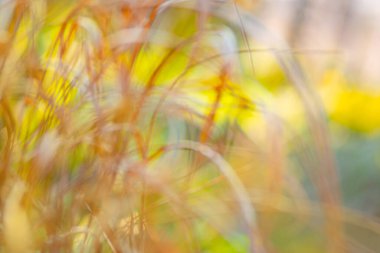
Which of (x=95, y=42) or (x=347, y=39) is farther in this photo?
(x=347, y=39)

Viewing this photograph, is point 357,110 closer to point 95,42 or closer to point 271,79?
point 271,79

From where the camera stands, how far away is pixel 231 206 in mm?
657

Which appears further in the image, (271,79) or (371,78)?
(371,78)

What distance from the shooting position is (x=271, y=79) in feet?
6.31

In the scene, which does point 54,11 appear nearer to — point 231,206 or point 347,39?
point 231,206

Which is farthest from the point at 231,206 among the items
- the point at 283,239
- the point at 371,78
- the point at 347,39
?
the point at 347,39

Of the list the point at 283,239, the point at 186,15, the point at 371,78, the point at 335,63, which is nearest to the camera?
the point at 283,239

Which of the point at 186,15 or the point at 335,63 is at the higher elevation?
Result: the point at 186,15

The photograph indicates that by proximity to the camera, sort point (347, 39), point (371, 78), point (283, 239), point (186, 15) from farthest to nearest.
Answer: point (347, 39), point (371, 78), point (186, 15), point (283, 239)

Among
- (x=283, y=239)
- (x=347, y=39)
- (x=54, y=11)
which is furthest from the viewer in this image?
(x=347, y=39)

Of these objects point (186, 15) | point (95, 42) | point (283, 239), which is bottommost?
point (283, 239)

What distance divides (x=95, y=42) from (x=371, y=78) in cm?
178

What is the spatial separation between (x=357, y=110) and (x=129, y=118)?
1.25 metres

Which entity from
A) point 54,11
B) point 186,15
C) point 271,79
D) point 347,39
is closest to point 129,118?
point 54,11
